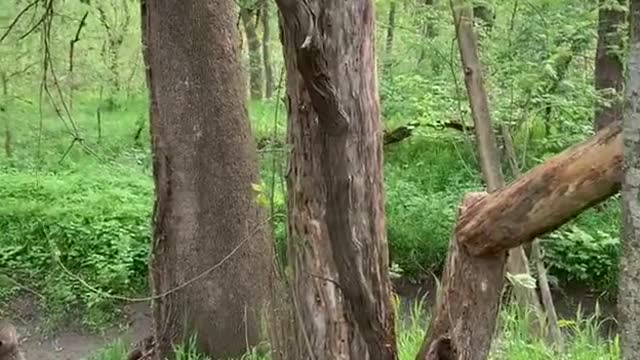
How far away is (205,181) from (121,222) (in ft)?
15.7

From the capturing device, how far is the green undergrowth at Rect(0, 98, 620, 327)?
29.0ft

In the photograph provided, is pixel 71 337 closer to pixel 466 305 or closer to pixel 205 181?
pixel 205 181

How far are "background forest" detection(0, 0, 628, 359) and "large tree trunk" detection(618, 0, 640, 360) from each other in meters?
4.61

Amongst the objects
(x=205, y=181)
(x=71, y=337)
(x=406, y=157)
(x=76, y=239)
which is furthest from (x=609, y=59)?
A: (x=71, y=337)

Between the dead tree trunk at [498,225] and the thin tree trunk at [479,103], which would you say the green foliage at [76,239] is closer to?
the thin tree trunk at [479,103]

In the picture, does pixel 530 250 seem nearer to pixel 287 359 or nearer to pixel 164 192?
pixel 164 192

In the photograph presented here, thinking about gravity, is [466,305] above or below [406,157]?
above

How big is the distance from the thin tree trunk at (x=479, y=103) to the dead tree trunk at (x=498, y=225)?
2.38 meters

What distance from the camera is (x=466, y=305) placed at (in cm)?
320

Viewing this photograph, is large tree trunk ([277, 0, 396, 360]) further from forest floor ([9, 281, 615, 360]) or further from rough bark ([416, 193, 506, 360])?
forest floor ([9, 281, 615, 360])

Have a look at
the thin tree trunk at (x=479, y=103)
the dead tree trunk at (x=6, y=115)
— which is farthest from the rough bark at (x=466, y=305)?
the dead tree trunk at (x=6, y=115)

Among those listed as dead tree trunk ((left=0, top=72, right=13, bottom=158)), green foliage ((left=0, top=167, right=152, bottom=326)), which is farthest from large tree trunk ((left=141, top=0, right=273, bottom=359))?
dead tree trunk ((left=0, top=72, right=13, bottom=158))

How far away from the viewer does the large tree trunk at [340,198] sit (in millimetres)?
3158

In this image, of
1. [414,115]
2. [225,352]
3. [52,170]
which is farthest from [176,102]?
[52,170]
